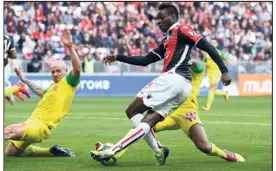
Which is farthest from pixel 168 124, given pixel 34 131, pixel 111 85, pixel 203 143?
pixel 111 85

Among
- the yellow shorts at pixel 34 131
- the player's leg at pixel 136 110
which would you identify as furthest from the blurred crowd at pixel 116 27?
the player's leg at pixel 136 110

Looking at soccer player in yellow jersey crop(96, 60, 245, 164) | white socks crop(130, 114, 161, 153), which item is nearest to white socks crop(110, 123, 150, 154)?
white socks crop(130, 114, 161, 153)

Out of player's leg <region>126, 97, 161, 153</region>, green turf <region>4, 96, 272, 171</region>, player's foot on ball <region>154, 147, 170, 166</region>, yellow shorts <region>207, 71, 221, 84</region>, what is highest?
yellow shorts <region>207, 71, 221, 84</region>

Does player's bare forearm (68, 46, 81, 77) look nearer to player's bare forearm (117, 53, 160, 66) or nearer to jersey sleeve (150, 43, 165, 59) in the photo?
player's bare forearm (117, 53, 160, 66)

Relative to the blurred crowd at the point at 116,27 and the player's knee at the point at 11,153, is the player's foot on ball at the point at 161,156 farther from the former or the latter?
the blurred crowd at the point at 116,27

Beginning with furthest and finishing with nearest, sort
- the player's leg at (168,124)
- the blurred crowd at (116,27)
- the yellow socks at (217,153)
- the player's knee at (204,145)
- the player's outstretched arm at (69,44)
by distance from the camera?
the blurred crowd at (116,27) → the player's leg at (168,124) → the yellow socks at (217,153) → the player's knee at (204,145) → the player's outstretched arm at (69,44)

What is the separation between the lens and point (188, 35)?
975 cm

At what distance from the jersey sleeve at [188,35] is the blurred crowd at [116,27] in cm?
2219

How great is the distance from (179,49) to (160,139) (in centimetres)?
491

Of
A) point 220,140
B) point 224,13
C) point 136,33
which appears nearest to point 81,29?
point 136,33

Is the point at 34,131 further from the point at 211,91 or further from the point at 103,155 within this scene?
the point at 211,91

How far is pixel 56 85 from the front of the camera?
1094cm

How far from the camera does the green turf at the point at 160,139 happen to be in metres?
10.5

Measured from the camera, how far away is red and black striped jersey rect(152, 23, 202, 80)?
981cm
